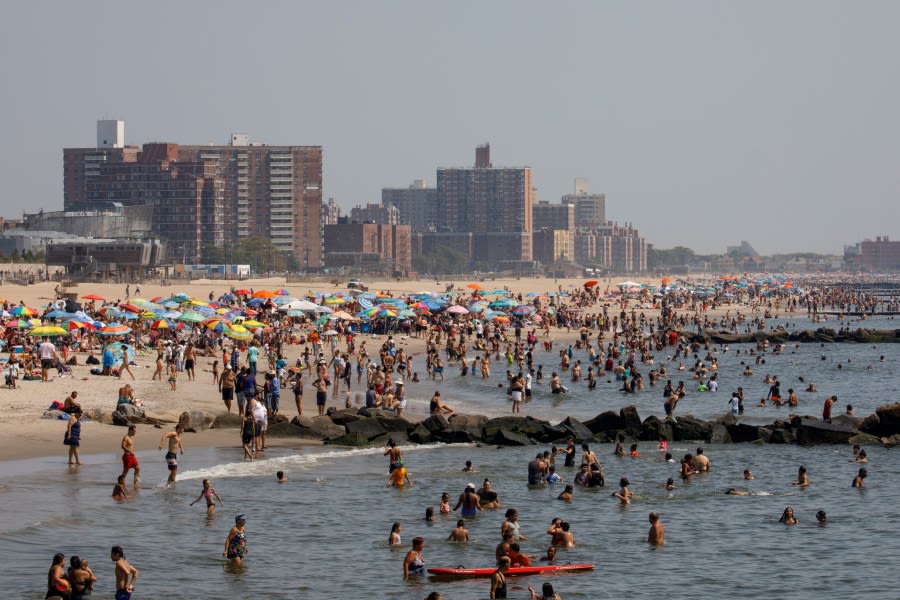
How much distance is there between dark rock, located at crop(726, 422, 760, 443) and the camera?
32312mm

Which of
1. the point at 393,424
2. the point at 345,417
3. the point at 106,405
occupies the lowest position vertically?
the point at 393,424

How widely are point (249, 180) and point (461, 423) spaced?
172 meters

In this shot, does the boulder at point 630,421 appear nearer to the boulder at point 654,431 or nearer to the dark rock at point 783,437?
the boulder at point 654,431

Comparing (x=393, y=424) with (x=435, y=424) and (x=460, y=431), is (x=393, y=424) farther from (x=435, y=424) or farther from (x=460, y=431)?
(x=460, y=431)

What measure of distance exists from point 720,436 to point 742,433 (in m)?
0.61

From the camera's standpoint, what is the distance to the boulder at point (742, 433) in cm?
3231

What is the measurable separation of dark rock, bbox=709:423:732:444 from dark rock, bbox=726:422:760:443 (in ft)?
0.39

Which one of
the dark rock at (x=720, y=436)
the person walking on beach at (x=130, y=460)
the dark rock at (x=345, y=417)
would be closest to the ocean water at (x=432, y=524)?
the person walking on beach at (x=130, y=460)

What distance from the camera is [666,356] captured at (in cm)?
6288

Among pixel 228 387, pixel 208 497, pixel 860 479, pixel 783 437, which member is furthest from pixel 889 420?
pixel 208 497

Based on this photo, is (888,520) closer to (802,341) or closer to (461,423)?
(461,423)

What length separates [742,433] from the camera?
32.4m

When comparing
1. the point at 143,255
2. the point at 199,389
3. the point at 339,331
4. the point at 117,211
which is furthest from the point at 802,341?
the point at 117,211

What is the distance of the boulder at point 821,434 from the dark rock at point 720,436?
180cm
